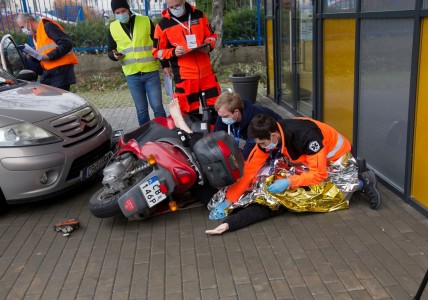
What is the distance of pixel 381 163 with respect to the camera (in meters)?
4.59

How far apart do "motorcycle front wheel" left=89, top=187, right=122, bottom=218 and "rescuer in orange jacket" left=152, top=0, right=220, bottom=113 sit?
1.79 meters

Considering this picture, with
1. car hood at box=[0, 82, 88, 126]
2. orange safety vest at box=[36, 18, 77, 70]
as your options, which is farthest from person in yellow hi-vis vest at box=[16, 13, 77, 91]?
car hood at box=[0, 82, 88, 126]

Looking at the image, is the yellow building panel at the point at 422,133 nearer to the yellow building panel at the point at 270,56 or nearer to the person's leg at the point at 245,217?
the person's leg at the point at 245,217

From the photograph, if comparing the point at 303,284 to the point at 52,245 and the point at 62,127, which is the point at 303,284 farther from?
the point at 62,127

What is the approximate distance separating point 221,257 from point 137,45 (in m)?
3.34

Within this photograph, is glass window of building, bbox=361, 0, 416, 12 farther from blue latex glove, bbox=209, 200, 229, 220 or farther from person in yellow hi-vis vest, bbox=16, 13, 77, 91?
person in yellow hi-vis vest, bbox=16, 13, 77, 91

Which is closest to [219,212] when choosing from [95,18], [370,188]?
[370,188]

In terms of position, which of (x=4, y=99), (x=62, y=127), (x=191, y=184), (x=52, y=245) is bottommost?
(x=52, y=245)

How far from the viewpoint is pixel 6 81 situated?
5.38 metres

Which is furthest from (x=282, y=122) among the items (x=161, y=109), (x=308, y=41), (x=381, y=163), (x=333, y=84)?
(x=308, y=41)

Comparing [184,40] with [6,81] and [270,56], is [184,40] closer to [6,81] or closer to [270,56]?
[6,81]

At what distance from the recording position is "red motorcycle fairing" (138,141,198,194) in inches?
155

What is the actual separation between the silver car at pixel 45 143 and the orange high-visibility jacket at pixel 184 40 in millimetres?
1130

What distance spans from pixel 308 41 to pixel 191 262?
4.28 metres
